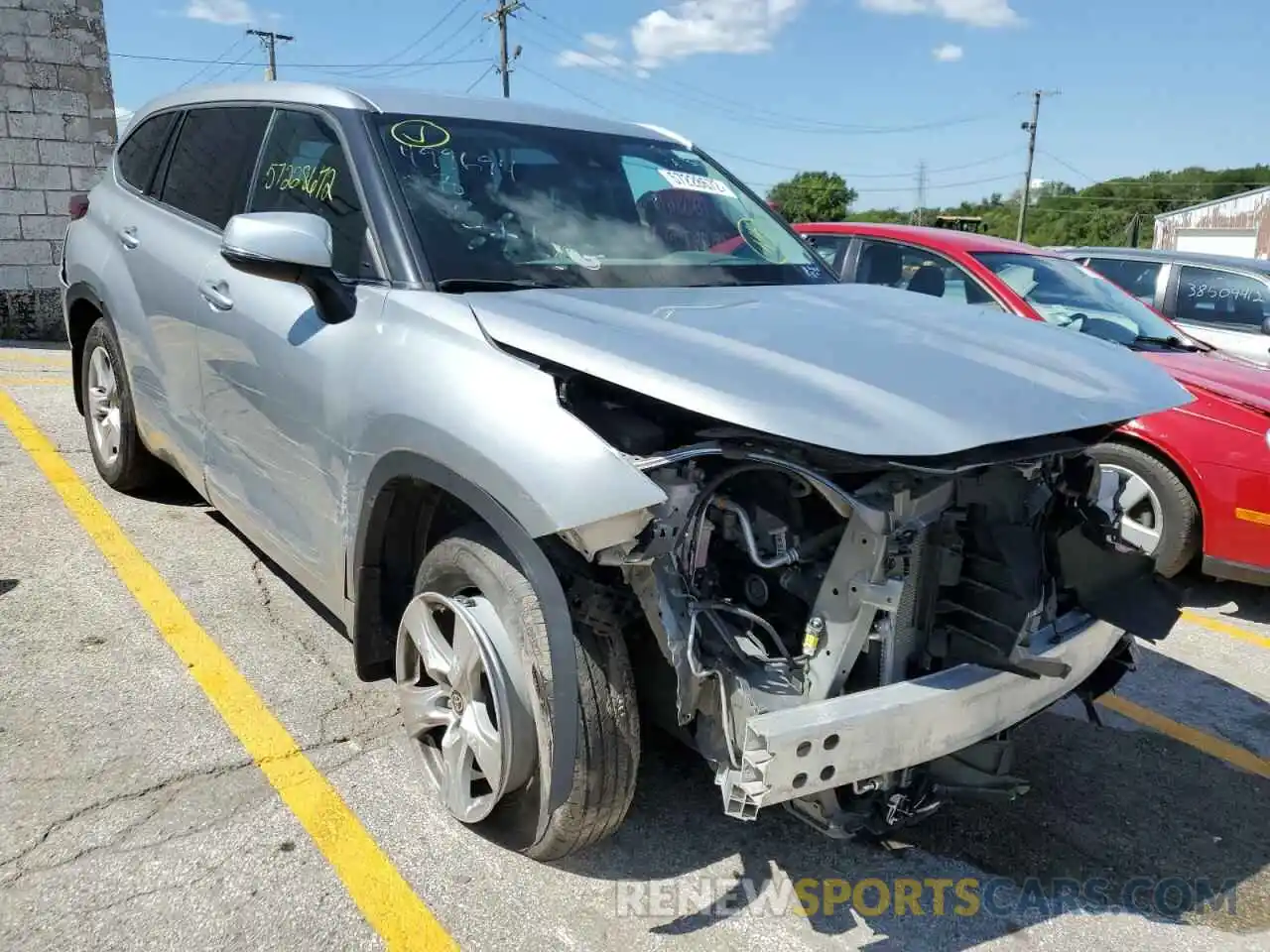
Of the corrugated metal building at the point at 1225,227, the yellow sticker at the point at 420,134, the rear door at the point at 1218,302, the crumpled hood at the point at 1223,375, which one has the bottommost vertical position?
the crumpled hood at the point at 1223,375

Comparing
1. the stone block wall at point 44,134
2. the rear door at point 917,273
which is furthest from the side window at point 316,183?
the stone block wall at point 44,134

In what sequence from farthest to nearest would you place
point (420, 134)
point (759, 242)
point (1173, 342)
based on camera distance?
1. point (1173, 342)
2. point (759, 242)
3. point (420, 134)

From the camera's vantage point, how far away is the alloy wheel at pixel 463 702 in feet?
7.98

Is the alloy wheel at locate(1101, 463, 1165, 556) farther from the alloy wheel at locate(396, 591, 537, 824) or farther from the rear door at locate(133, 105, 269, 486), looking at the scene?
the rear door at locate(133, 105, 269, 486)

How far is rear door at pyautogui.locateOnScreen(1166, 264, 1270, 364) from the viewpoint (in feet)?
23.6

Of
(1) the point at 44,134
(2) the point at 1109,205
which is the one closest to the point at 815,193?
(2) the point at 1109,205

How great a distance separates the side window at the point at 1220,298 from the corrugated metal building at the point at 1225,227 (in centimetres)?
3968

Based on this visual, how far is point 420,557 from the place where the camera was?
2.97 metres

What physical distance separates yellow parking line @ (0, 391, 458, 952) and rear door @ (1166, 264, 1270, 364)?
669 centimetres

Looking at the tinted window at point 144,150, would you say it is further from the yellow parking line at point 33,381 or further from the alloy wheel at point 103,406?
the yellow parking line at point 33,381

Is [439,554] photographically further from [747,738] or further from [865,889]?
[865,889]

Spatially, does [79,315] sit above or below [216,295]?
below

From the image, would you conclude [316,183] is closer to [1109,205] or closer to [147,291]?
[147,291]

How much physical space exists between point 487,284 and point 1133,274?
646cm
